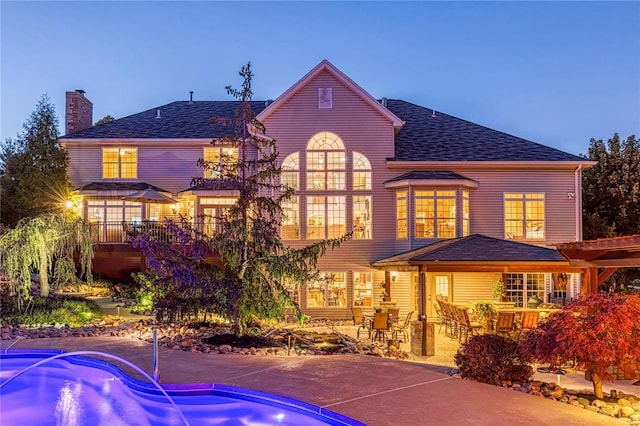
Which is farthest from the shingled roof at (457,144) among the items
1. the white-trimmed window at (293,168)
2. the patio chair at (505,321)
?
the patio chair at (505,321)

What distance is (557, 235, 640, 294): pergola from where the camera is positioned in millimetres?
9467

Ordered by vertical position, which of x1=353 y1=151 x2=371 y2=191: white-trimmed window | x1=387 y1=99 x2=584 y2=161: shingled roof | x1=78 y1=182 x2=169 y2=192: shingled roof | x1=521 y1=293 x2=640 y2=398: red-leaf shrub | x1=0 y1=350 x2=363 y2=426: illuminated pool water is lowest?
x1=0 y1=350 x2=363 y2=426: illuminated pool water

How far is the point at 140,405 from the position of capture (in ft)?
29.1

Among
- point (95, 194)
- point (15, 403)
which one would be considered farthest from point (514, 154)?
point (15, 403)

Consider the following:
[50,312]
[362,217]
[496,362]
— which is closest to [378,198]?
[362,217]

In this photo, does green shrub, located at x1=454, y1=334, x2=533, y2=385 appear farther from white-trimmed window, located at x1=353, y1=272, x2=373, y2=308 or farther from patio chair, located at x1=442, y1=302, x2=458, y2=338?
white-trimmed window, located at x1=353, y1=272, x2=373, y2=308

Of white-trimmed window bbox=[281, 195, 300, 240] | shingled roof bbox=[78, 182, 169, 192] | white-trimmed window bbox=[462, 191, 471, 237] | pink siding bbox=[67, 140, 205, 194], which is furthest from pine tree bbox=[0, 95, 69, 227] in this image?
white-trimmed window bbox=[462, 191, 471, 237]

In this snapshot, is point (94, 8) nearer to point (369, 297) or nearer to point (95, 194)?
point (95, 194)

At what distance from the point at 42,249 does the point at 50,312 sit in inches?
80.4

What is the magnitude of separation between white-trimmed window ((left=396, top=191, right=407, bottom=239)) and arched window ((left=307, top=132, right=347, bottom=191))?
2303 millimetres

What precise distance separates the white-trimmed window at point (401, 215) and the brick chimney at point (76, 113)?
1542 centimetres

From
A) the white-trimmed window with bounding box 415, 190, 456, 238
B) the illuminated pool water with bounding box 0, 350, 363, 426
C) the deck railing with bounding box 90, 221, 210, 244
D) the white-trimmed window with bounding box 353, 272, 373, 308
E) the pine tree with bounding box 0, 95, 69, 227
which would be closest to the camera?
the illuminated pool water with bounding box 0, 350, 363, 426

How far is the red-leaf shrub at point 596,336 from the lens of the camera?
7.82 metres

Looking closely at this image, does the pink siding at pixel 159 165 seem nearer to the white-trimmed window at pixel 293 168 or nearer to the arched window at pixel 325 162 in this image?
the white-trimmed window at pixel 293 168
